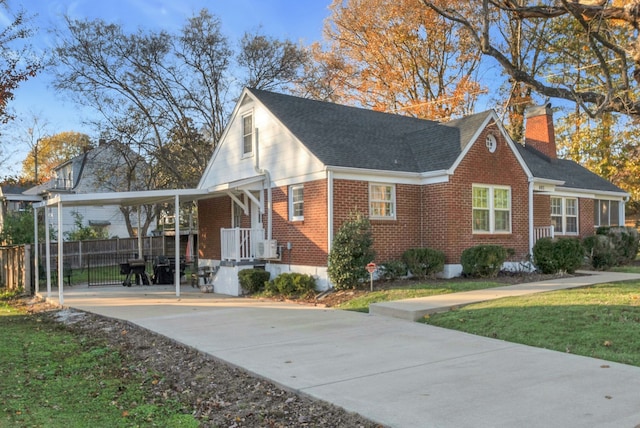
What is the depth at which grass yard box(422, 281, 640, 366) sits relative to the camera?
23.7 feet

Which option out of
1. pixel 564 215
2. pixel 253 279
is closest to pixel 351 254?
pixel 253 279

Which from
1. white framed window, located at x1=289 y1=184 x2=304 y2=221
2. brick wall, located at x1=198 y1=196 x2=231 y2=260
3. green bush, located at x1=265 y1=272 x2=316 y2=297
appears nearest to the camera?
green bush, located at x1=265 y1=272 x2=316 y2=297

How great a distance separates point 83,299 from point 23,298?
2.97 metres

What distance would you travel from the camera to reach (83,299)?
14508 millimetres

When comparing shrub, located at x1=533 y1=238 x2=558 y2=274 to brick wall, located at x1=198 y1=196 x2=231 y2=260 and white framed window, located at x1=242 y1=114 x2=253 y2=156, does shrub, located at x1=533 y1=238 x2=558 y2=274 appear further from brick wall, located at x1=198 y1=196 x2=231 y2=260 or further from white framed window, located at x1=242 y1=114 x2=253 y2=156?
brick wall, located at x1=198 y1=196 x2=231 y2=260

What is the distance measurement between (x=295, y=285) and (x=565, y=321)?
696 cm

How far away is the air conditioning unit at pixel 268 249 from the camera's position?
1558 cm

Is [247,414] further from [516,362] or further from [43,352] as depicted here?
[43,352]

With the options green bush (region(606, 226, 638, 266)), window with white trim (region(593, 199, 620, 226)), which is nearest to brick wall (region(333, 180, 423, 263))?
green bush (region(606, 226, 638, 266))

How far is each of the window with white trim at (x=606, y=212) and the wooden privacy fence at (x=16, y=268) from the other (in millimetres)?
21937

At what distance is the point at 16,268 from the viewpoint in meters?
17.6

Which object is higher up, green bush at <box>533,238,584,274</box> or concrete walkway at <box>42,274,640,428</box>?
green bush at <box>533,238,584,274</box>

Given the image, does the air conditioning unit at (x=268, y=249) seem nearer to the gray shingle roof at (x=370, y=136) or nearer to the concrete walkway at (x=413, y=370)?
the gray shingle roof at (x=370, y=136)

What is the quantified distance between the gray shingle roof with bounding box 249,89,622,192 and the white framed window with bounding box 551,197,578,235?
113 cm
